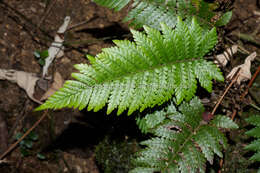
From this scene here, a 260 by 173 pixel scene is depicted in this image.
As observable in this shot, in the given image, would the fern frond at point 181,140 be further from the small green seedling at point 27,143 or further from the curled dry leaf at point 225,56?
the small green seedling at point 27,143

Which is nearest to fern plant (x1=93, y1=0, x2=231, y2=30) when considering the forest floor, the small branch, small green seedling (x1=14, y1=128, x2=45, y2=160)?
the forest floor

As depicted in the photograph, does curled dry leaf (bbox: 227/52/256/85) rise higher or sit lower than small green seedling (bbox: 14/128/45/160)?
higher

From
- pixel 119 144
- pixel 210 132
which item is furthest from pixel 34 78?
pixel 210 132

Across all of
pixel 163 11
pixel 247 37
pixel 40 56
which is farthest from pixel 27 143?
pixel 247 37

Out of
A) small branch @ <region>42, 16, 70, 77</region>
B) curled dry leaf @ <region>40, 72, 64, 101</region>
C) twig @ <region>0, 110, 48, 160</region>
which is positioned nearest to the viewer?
twig @ <region>0, 110, 48, 160</region>

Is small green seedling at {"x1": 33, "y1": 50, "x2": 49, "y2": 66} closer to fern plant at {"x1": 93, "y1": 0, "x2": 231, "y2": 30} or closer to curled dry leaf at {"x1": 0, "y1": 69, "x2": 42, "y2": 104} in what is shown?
curled dry leaf at {"x1": 0, "y1": 69, "x2": 42, "y2": 104}

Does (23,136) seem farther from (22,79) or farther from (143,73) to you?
(143,73)

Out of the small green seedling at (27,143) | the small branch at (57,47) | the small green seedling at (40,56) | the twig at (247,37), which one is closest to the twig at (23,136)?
the small green seedling at (27,143)

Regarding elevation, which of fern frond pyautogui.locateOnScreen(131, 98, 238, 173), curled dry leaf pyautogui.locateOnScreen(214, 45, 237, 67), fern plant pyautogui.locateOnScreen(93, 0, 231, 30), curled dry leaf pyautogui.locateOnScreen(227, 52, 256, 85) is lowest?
fern frond pyautogui.locateOnScreen(131, 98, 238, 173)

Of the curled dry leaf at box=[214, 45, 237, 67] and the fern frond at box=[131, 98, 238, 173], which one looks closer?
the fern frond at box=[131, 98, 238, 173]
